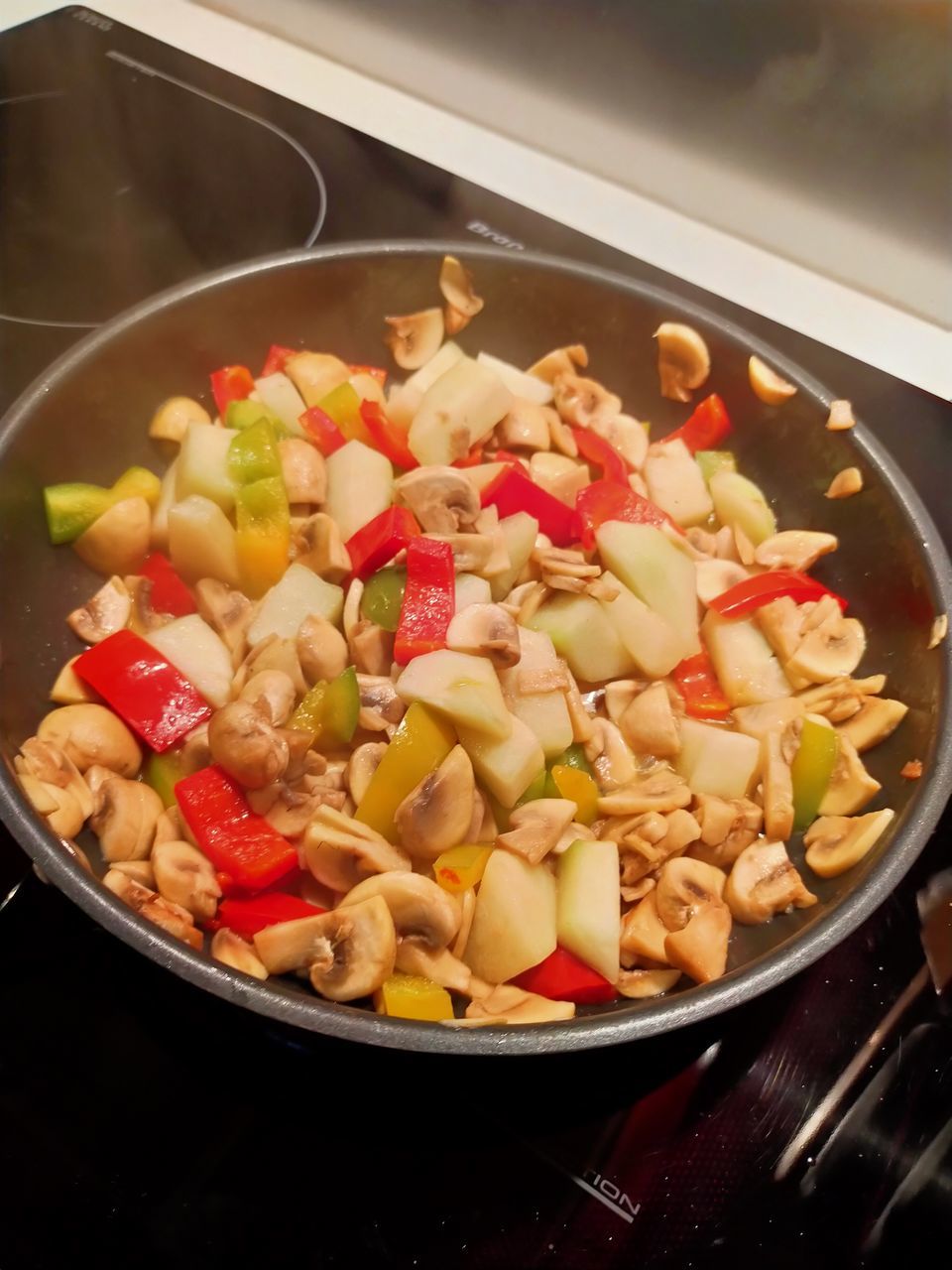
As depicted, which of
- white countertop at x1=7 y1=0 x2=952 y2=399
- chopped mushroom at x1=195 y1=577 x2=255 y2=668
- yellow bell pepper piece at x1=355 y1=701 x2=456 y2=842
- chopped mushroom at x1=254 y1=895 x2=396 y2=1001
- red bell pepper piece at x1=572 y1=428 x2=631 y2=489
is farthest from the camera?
white countertop at x1=7 y1=0 x2=952 y2=399

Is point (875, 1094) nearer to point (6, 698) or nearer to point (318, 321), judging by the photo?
point (6, 698)

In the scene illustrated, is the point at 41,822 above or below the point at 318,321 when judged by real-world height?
below

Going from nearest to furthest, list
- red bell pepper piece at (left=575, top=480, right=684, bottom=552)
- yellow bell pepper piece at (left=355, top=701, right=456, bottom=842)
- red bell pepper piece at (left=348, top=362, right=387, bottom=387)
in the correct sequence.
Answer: yellow bell pepper piece at (left=355, top=701, right=456, bottom=842) < red bell pepper piece at (left=575, top=480, right=684, bottom=552) < red bell pepper piece at (left=348, top=362, right=387, bottom=387)

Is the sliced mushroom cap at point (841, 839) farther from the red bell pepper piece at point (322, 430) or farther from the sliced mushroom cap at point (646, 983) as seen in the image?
the red bell pepper piece at point (322, 430)

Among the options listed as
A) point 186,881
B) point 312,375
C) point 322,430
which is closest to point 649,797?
point 186,881

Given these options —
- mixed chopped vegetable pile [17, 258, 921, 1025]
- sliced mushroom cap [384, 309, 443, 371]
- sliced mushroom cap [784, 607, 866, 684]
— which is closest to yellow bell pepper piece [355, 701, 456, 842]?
mixed chopped vegetable pile [17, 258, 921, 1025]

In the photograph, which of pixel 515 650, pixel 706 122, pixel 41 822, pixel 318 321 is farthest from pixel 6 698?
pixel 706 122

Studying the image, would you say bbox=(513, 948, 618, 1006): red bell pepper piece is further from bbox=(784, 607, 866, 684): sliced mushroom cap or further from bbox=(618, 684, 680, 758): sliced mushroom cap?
bbox=(784, 607, 866, 684): sliced mushroom cap
